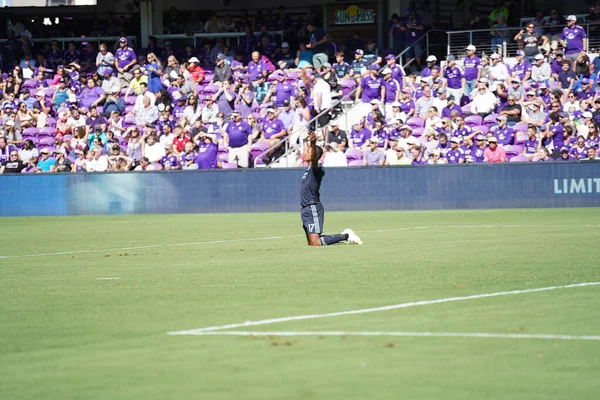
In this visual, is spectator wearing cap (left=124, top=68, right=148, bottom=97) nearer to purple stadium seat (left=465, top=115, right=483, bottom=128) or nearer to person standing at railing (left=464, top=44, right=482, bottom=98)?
person standing at railing (left=464, top=44, right=482, bottom=98)

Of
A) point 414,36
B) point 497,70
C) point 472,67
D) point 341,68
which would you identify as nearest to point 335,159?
point 472,67

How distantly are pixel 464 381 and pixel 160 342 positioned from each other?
7.85 feet

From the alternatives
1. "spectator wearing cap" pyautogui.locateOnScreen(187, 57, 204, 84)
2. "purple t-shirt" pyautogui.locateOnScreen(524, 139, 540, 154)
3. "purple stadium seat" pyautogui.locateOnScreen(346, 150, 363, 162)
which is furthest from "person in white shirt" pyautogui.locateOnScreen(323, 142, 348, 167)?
"spectator wearing cap" pyautogui.locateOnScreen(187, 57, 204, 84)

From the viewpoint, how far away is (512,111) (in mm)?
27078

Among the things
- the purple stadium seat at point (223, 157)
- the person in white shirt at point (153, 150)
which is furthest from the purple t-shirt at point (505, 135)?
the person in white shirt at point (153, 150)

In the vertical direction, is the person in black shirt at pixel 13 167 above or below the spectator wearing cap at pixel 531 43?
below

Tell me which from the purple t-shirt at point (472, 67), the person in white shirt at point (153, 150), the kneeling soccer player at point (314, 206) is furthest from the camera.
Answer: the person in white shirt at point (153, 150)

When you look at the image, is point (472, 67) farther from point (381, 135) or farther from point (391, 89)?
point (381, 135)

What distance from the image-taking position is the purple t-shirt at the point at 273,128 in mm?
29828

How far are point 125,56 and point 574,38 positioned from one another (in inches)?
563

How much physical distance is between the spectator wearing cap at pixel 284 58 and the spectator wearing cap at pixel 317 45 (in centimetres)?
67

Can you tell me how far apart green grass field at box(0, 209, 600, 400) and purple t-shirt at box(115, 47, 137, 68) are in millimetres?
18323

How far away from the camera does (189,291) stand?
35.3ft

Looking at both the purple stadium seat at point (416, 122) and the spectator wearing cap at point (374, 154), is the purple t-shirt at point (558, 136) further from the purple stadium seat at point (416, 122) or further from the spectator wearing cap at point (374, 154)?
the spectator wearing cap at point (374, 154)
